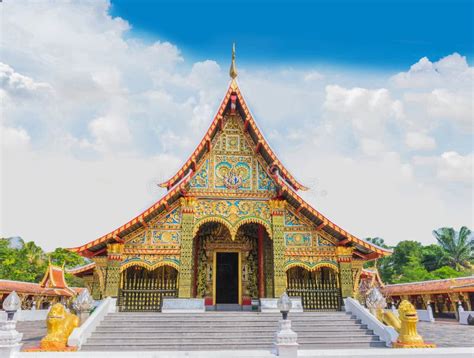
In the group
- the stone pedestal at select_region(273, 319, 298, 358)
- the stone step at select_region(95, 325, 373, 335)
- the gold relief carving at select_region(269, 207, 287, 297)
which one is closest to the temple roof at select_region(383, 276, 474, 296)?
the gold relief carving at select_region(269, 207, 287, 297)

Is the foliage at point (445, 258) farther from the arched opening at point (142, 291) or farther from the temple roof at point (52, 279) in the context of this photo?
the temple roof at point (52, 279)

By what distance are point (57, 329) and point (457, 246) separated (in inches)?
1435

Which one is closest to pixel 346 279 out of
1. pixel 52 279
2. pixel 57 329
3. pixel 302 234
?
pixel 302 234

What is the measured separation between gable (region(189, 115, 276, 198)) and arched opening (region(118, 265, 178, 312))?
3184 millimetres

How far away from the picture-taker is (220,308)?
40.3 feet

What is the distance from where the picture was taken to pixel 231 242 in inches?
512

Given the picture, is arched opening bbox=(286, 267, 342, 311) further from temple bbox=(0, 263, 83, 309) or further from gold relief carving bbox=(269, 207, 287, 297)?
temple bbox=(0, 263, 83, 309)

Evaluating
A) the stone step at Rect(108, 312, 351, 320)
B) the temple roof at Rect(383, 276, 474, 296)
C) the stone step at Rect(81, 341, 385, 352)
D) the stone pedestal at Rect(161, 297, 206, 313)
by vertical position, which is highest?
the temple roof at Rect(383, 276, 474, 296)

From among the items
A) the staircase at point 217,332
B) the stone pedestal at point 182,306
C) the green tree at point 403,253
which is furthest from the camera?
the green tree at point 403,253

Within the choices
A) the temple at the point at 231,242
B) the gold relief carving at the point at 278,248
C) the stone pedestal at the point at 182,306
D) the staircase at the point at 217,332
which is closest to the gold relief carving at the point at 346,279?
the temple at the point at 231,242

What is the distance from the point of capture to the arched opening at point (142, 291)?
34.2 ft

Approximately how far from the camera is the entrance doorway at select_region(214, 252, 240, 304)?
12617 millimetres

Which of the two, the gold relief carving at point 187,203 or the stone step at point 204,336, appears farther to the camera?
the gold relief carving at point 187,203

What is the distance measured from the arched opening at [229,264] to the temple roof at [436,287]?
14007mm
